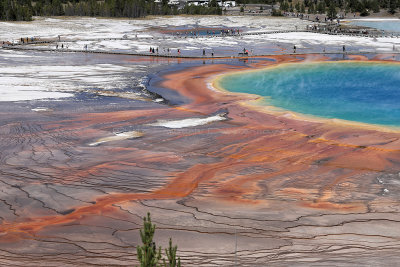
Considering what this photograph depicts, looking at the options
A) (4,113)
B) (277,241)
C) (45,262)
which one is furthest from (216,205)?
(4,113)

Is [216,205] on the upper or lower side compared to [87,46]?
lower

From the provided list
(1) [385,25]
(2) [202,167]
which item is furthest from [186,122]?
(1) [385,25]

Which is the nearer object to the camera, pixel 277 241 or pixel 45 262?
pixel 45 262

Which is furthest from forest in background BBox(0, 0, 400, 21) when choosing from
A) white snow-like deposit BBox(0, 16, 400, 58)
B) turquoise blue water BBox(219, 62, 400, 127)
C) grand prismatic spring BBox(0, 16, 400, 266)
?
turquoise blue water BBox(219, 62, 400, 127)

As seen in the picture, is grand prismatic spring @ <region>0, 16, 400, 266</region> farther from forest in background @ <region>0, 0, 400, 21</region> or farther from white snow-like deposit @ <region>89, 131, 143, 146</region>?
forest in background @ <region>0, 0, 400, 21</region>

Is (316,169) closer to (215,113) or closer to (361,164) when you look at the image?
(361,164)

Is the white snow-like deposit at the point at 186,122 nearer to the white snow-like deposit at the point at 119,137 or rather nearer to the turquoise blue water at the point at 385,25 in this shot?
the white snow-like deposit at the point at 119,137

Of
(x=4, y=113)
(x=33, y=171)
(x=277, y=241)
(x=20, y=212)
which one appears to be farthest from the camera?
(x=4, y=113)
